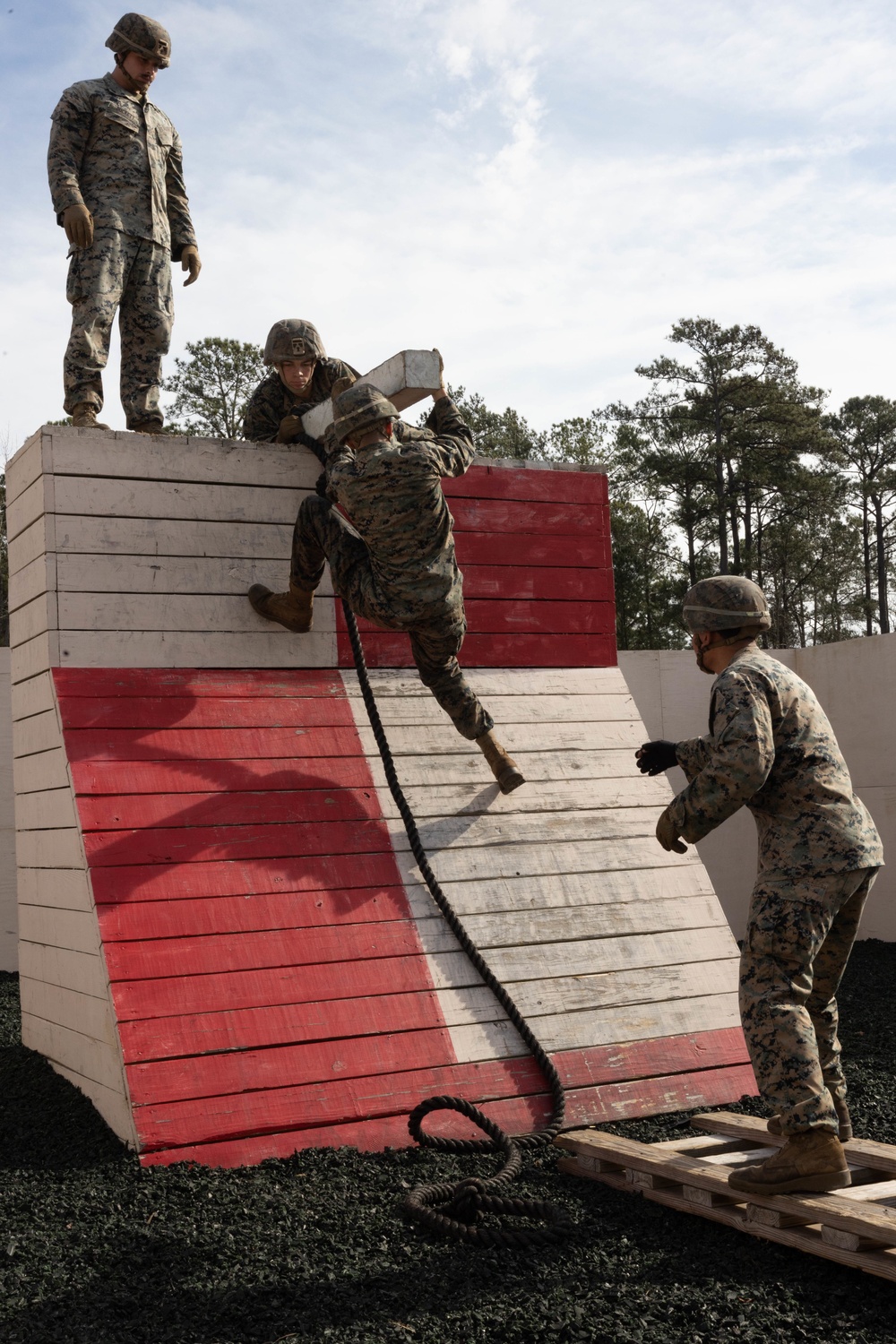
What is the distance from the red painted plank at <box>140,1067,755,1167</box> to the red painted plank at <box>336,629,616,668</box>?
84.1 inches

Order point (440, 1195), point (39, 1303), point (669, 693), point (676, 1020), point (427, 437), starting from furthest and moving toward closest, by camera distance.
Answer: point (669, 693) < point (427, 437) < point (676, 1020) < point (440, 1195) < point (39, 1303)

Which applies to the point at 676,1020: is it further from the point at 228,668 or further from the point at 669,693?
the point at 669,693

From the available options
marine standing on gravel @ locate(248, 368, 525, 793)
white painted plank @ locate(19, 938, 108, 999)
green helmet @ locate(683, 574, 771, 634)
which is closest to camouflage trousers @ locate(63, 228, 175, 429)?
marine standing on gravel @ locate(248, 368, 525, 793)

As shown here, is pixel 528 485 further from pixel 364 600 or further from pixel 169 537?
pixel 169 537

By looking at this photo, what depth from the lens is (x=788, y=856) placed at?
10.8 ft

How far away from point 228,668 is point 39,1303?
2851 millimetres

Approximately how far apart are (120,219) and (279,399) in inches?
44.1

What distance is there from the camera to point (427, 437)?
16.5 feet

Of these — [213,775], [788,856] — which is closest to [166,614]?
[213,775]

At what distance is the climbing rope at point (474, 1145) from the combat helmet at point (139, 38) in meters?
2.92

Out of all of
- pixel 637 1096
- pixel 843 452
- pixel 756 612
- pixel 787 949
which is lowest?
pixel 637 1096

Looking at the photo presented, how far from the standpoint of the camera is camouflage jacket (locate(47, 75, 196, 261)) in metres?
5.59

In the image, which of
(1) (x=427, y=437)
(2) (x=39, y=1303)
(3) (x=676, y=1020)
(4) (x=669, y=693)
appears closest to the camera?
(2) (x=39, y=1303)

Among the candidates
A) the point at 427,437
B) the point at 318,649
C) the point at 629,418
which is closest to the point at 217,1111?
the point at 318,649
